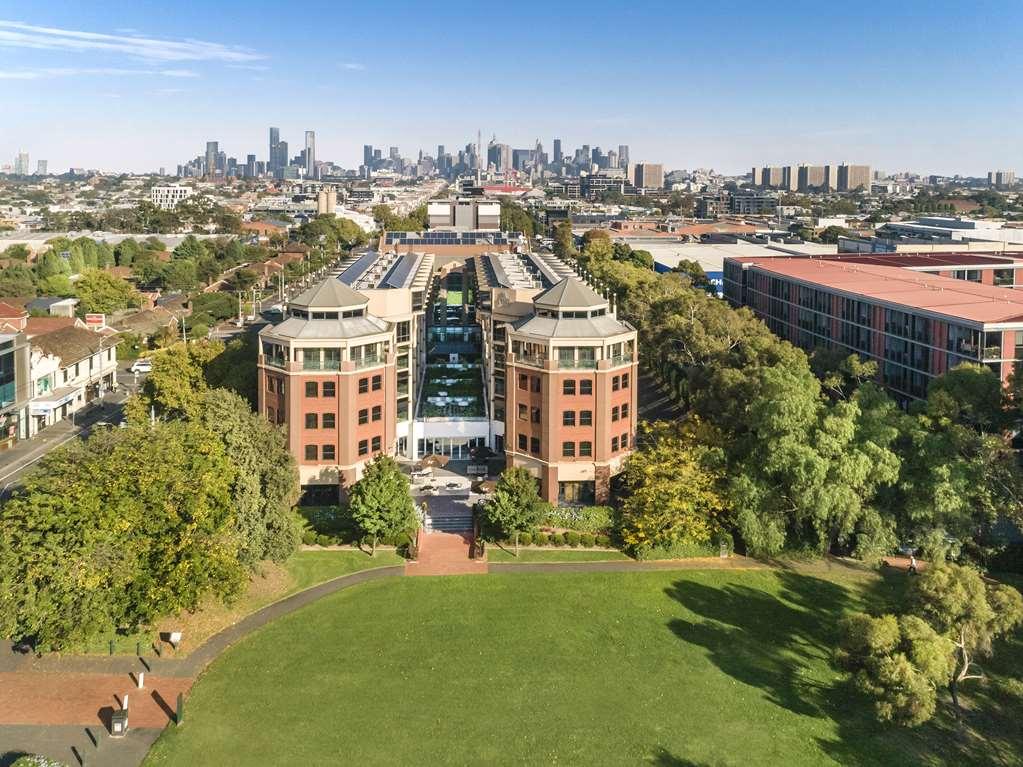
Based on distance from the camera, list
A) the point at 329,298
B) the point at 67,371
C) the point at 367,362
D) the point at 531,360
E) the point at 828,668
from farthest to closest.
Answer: the point at 67,371 → the point at 531,360 → the point at 329,298 → the point at 367,362 → the point at 828,668

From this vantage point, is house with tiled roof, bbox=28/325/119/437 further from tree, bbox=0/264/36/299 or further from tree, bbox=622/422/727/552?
tree, bbox=622/422/727/552

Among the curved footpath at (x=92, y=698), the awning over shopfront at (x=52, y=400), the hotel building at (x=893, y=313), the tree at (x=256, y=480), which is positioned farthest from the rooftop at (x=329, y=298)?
the hotel building at (x=893, y=313)

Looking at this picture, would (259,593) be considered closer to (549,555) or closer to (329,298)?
(549,555)

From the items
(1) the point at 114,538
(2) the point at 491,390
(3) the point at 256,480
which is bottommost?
(1) the point at 114,538

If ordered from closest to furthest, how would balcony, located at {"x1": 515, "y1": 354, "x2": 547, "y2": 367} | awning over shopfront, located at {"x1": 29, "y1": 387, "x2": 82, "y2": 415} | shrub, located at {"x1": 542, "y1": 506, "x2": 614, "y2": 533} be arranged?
1. shrub, located at {"x1": 542, "y1": 506, "x2": 614, "y2": 533}
2. balcony, located at {"x1": 515, "y1": 354, "x2": 547, "y2": 367}
3. awning over shopfront, located at {"x1": 29, "y1": 387, "x2": 82, "y2": 415}

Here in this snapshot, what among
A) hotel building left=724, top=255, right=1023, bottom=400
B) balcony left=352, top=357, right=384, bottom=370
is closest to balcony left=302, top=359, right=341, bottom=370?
balcony left=352, top=357, right=384, bottom=370

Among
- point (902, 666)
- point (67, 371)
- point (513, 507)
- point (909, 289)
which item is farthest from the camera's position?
point (909, 289)

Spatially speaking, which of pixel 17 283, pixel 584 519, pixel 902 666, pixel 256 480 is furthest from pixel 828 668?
pixel 17 283

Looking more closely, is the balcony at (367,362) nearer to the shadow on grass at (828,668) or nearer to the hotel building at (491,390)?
the hotel building at (491,390)
